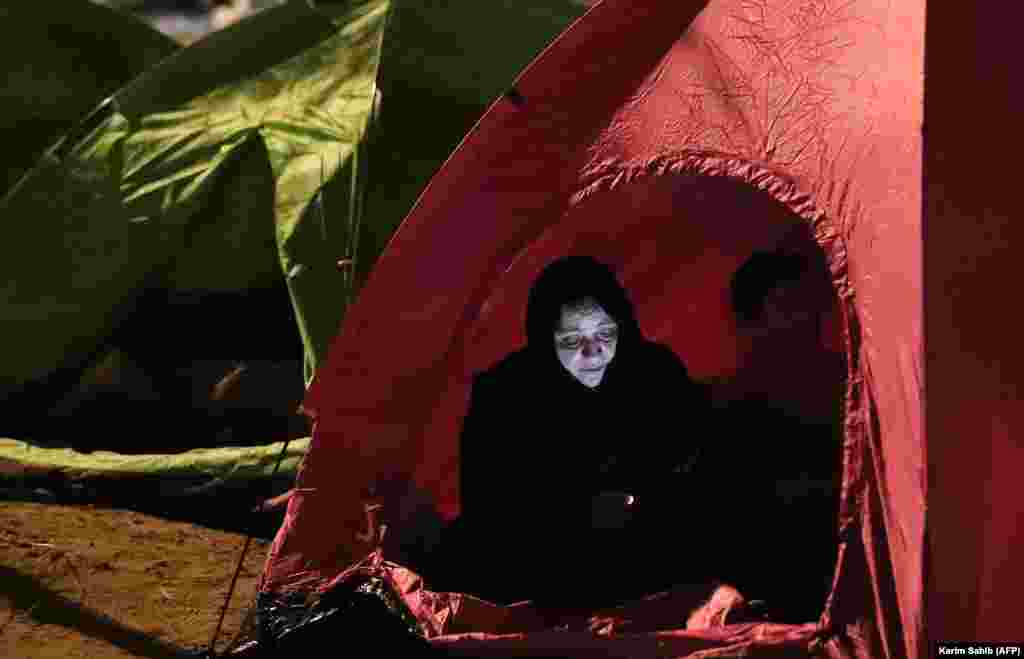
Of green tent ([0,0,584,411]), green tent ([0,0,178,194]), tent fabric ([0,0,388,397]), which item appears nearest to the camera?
green tent ([0,0,584,411])

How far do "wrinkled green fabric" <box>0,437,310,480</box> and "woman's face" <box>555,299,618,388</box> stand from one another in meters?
1.17

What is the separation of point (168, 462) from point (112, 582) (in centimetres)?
63

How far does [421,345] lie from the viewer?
4.98 meters

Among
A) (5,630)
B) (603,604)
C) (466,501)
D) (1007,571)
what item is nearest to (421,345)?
(466,501)

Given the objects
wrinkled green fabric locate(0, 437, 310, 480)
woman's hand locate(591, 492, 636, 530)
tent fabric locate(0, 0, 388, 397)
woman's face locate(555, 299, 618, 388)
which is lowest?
woman's hand locate(591, 492, 636, 530)

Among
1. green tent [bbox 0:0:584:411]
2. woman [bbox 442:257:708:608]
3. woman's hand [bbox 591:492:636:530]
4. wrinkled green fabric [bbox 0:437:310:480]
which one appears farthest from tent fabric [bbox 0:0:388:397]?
woman's hand [bbox 591:492:636:530]

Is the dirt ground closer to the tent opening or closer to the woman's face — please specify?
the tent opening

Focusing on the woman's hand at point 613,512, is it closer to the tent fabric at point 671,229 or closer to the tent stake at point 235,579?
the tent fabric at point 671,229

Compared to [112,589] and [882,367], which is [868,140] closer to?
[882,367]

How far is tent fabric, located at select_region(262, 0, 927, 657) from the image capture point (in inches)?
154

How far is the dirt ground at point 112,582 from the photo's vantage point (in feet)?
15.8

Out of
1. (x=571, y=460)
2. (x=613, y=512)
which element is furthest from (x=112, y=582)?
(x=613, y=512)

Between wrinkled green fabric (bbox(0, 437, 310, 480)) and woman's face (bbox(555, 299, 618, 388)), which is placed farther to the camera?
wrinkled green fabric (bbox(0, 437, 310, 480))

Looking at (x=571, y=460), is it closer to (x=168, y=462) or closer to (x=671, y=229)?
(x=671, y=229)
